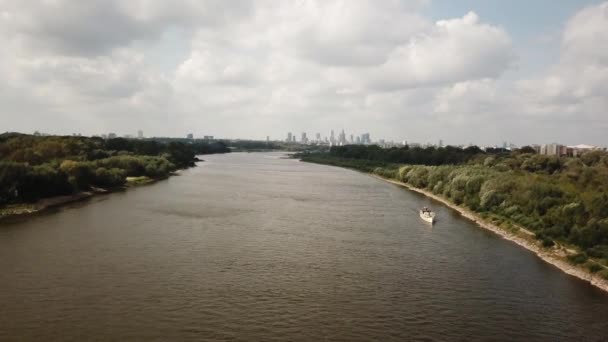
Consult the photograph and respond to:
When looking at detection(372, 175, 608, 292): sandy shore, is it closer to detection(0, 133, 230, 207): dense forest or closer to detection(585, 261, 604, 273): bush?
detection(585, 261, 604, 273): bush

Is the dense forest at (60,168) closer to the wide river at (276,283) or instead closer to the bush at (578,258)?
the wide river at (276,283)

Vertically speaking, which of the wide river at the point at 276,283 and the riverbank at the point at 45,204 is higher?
the riverbank at the point at 45,204

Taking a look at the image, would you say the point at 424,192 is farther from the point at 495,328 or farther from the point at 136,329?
the point at 136,329

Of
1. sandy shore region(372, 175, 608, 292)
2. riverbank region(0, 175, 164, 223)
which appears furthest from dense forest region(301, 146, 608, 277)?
riverbank region(0, 175, 164, 223)

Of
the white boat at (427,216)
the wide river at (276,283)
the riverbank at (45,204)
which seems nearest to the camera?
the wide river at (276,283)

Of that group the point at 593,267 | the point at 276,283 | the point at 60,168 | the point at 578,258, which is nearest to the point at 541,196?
the point at 578,258

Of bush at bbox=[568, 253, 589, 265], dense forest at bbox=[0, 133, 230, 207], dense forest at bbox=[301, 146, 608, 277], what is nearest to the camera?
bush at bbox=[568, 253, 589, 265]

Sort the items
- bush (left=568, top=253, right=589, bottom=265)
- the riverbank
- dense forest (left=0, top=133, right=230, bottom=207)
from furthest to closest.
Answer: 1. dense forest (left=0, top=133, right=230, bottom=207)
2. the riverbank
3. bush (left=568, top=253, right=589, bottom=265)

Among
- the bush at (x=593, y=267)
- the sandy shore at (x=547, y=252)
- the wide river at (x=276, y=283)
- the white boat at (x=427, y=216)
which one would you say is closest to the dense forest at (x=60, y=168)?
the wide river at (x=276, y=283)

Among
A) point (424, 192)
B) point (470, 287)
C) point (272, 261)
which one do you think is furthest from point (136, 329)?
point (424, 192)
